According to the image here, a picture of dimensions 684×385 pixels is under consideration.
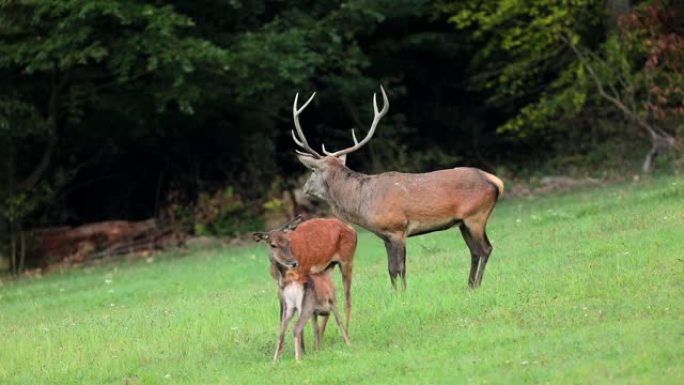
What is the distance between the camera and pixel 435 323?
1219 cm

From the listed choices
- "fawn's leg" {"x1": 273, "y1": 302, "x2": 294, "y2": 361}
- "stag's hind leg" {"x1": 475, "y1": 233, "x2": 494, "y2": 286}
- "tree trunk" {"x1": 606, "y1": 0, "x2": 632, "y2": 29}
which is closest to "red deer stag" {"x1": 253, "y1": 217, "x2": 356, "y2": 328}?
"fawn's leg" {"x1": 273, "y1": 302, "x2": 294, "y2": 361}

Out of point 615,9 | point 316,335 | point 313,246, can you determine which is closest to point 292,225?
point 313,246

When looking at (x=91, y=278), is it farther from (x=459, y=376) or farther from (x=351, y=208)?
(x=459, y=376)

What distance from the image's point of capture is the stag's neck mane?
49.9 feet

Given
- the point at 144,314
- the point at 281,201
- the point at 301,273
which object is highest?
the point at 301,273

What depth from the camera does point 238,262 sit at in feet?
71.1

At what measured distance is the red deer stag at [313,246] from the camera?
11.7 metres

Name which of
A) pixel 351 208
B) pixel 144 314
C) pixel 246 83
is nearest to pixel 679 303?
pixel 351 208

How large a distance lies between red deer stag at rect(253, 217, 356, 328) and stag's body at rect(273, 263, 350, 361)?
0.11 metres

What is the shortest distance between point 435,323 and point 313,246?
1.32 meters

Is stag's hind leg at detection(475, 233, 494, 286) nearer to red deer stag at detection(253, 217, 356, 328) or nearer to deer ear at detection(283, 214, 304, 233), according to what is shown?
red deer stag at detection(253, 217, 356, 328)

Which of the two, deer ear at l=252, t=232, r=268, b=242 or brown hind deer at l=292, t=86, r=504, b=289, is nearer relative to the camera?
deer ear at l=252, t=232, r=268, b=242

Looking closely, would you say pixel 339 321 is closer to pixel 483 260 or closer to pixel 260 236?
pixel 260 236

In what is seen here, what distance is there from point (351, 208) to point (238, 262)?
666cm
